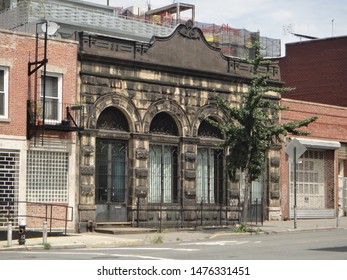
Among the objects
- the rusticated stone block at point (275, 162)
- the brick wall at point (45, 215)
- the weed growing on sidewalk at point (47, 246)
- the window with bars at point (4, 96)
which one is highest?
the window with bars at point (4, 96)

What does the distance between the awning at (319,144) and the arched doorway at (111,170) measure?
10.5 metres

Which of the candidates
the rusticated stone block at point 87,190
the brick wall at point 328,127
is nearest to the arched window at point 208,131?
the brick wall at point 328,127

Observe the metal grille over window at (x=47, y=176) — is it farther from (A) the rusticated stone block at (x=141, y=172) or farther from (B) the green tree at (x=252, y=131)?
(B) the green tree at (x=252, y=131)

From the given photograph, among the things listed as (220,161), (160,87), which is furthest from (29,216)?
(220,161)

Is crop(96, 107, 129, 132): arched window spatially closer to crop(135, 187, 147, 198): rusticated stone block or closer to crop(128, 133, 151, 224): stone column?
crop(128, 133, 151, 224): stone column

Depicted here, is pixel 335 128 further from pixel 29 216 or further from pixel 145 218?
pixel 29 216

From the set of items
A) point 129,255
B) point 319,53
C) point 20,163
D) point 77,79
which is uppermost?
point 319,53

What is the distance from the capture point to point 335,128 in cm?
4138

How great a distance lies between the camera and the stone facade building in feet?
101

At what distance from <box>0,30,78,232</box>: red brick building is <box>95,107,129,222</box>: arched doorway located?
1.43 meters

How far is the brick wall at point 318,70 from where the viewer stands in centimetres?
4678

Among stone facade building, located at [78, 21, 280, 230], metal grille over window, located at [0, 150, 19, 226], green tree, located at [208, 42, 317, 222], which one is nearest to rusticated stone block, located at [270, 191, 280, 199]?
stone facade building, located at [78, 21, 280, 230]

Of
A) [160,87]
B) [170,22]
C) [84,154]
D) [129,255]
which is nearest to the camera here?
[129,255]

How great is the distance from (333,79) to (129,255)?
2957 centimetres
